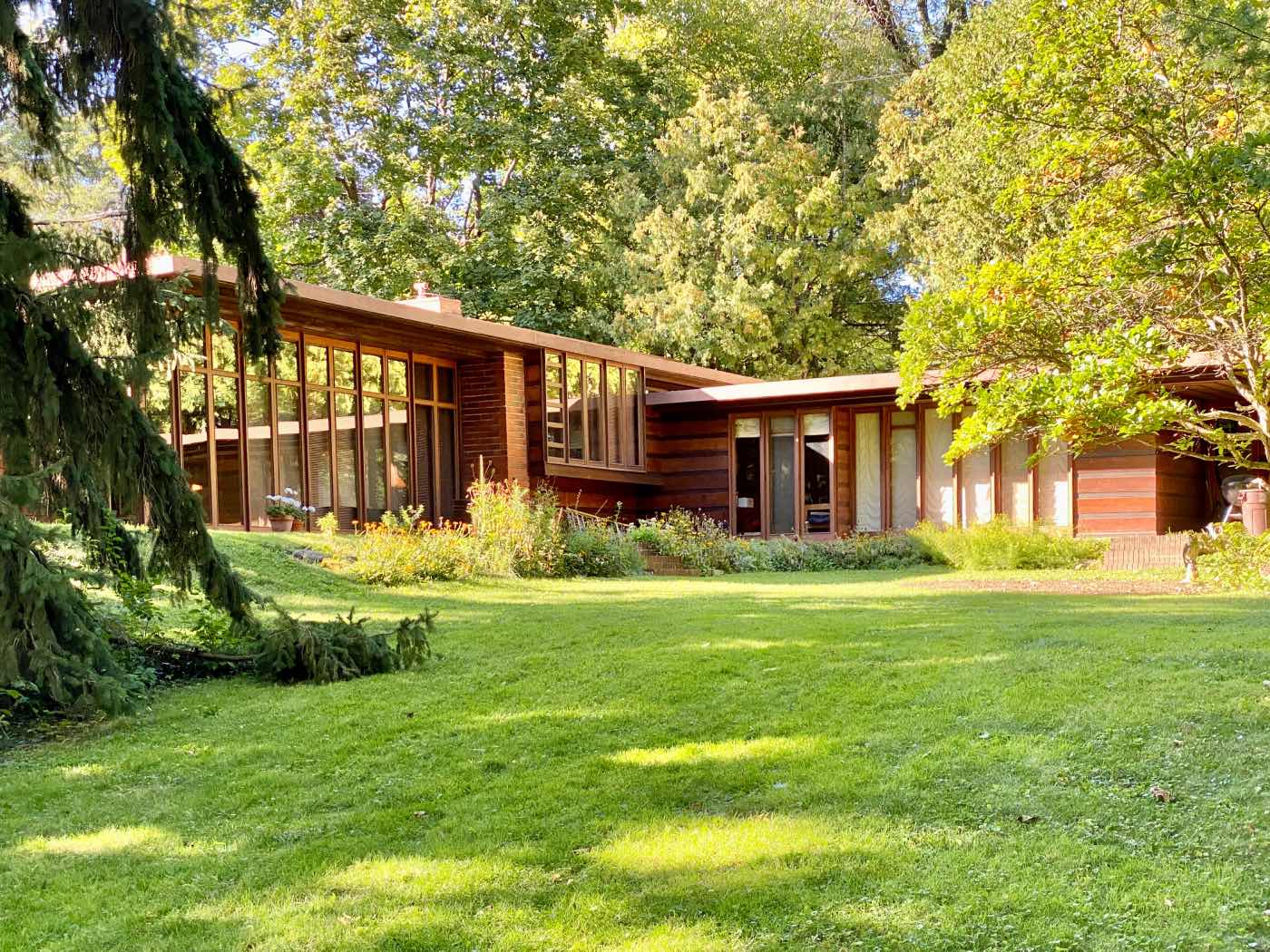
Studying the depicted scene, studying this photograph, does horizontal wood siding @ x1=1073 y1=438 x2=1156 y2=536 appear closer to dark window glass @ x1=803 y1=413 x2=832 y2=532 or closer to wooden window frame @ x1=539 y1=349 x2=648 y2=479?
dark window glass @ x1=803 y1=413 x2=832 y2=532

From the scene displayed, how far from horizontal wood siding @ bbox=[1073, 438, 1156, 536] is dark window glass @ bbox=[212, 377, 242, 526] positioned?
12576mm

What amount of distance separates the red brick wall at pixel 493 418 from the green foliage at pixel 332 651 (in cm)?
1168

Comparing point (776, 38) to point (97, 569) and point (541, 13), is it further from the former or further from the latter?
point (97, 569)

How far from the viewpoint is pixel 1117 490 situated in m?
19.7

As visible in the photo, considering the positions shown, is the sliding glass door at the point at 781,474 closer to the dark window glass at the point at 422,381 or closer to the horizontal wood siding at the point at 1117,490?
the horizontal wood siding at the point at 1117,490

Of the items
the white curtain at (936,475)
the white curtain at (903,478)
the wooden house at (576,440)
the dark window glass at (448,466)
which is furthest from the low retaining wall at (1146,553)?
the dark window glass at (448,466)

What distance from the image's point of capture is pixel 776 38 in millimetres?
30922

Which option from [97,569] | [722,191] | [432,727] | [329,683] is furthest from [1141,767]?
[722,191]

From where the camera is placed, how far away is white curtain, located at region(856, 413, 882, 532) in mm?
22469

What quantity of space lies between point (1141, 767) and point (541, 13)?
2633 cm

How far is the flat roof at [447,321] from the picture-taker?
13594mm

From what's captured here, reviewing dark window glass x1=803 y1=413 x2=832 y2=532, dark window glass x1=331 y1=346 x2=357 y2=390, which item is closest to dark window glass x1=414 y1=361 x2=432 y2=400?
dark window glass x1=331 y1=346 x2=357 y2=390

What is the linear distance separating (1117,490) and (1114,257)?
33.0ft

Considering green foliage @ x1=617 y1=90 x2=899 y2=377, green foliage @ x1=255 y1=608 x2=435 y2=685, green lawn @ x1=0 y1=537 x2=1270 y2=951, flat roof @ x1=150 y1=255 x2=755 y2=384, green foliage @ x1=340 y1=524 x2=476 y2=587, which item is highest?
green foliage @ x1=617 y1=90 x2=899 y2=377
